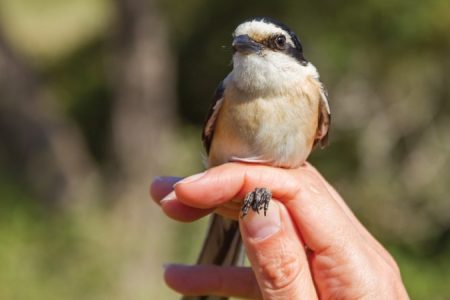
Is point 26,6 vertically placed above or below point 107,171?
above

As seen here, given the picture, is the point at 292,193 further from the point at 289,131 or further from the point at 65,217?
the point at 65,217

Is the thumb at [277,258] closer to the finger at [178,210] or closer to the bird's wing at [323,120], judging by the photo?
the finger at [178,210]

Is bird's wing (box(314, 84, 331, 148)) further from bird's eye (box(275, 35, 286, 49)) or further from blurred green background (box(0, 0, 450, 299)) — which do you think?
blurred green background (box(0, 0, 450, 299))

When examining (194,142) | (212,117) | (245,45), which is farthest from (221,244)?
(194,142)

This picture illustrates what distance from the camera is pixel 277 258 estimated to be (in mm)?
2572

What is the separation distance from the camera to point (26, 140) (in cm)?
887

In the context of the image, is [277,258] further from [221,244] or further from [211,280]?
[221,244]

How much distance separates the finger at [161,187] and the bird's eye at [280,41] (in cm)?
82

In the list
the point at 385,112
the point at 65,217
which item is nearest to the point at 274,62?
the point at 65,217

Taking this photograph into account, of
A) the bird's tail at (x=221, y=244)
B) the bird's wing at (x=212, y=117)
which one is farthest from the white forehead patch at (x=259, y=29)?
the bird's tail at (x=221, y=244)

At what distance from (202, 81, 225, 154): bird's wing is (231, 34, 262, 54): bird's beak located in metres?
0.26

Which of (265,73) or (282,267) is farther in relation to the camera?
(265,73)

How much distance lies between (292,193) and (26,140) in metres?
6.77

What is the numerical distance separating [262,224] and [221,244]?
1.00 m
